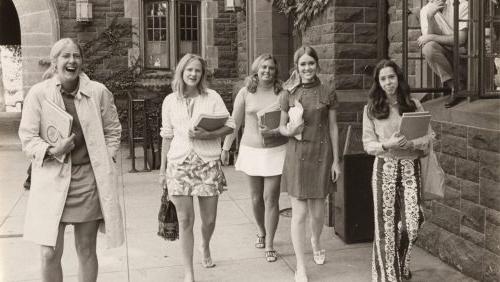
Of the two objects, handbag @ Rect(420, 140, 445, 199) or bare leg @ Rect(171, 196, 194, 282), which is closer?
handbag @ Rect(420, 140, 445, 199)

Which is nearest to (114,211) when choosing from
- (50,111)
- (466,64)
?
(50,111)

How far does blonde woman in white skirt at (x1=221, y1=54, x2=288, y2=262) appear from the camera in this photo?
225 inches

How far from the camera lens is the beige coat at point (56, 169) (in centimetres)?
399

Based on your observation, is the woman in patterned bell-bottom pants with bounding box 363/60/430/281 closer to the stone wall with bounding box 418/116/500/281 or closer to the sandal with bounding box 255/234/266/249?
the stone wall with bounding box 418/116/500/281

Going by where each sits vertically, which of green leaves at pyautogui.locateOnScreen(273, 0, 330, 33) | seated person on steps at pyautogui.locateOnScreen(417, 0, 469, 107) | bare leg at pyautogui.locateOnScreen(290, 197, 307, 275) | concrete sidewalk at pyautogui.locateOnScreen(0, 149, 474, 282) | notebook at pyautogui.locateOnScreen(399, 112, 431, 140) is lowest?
concrete sidewalk at pyautogui.locateOnScreen(0, 149, 474, 282)

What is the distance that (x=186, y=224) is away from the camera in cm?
499

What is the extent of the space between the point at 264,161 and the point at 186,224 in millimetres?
1085

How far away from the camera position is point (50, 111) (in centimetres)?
400

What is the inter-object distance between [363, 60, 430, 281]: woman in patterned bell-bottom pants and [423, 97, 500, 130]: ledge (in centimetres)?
65

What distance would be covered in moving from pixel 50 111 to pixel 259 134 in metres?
2.28

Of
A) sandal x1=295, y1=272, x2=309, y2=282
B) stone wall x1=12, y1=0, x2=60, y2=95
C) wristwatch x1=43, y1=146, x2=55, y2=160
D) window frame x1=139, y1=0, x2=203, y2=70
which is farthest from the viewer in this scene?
window frame x1=139, y1=0, x2=203, y2=70

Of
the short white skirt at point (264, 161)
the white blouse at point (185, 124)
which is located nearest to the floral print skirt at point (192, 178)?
the white blouse at point (185, 124)

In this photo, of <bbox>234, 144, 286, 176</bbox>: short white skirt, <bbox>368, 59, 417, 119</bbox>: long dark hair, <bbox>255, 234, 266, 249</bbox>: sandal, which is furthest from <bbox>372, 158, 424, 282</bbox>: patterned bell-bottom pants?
<bbox>255, 234, 266, 249</bbox>: sandal

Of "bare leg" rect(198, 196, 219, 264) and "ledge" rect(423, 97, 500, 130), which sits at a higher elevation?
"ledge" rect(423, 97, 500, 130)
